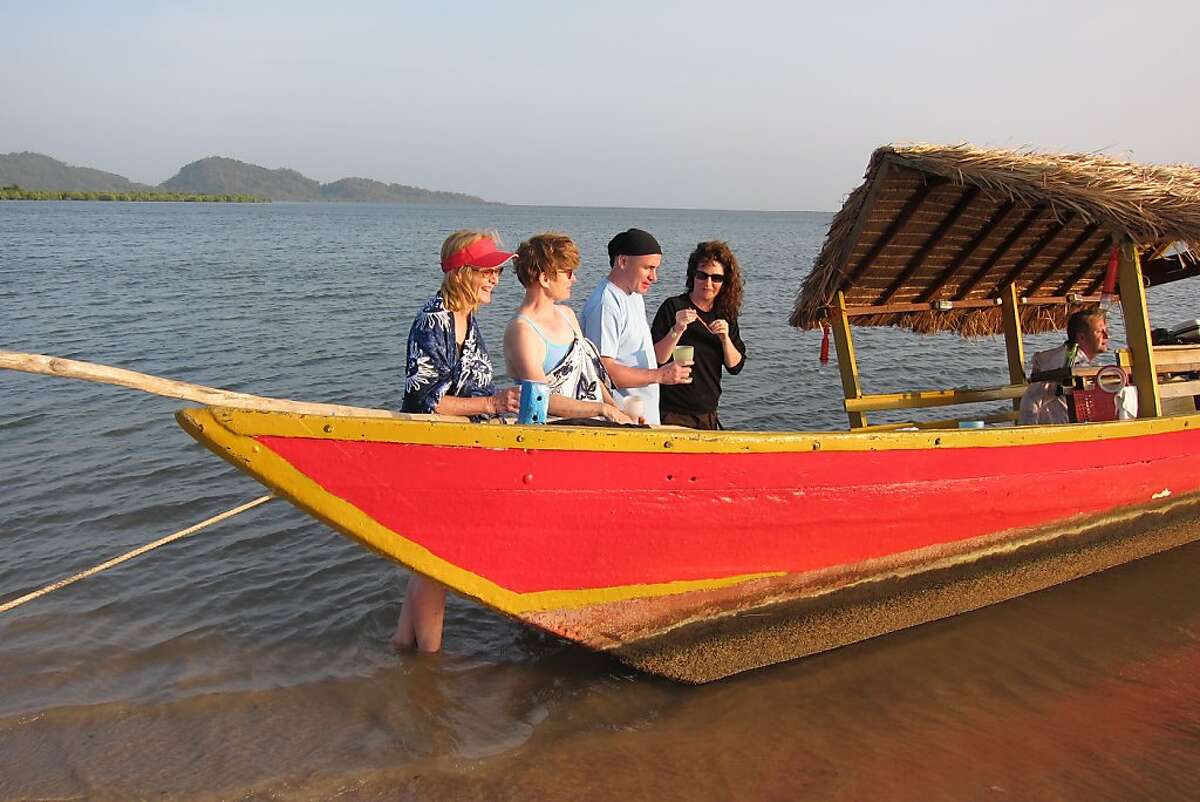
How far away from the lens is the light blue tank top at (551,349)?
→ 13.1 ft

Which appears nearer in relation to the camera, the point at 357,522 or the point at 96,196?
the point at 357,522

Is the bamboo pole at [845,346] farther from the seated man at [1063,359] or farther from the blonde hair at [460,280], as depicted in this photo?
the blonde hair at [460,280]

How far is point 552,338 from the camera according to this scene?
4062 millimetres

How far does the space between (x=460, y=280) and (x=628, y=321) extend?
3.93ft

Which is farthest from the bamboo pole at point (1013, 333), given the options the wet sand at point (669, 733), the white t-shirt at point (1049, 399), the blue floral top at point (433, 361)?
the blue floral top at point (433, 361)

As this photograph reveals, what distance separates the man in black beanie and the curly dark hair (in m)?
0.34

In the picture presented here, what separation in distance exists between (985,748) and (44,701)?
4558 millimetres

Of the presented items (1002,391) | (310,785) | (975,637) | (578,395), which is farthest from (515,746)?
(1002,391)

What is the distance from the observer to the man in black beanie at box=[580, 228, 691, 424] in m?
4.62

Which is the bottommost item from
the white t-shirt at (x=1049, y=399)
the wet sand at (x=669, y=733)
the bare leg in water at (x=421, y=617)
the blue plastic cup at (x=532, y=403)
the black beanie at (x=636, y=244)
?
the wet sand at (x=669, y=733)

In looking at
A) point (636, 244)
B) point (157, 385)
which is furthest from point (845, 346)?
point (157, 385)

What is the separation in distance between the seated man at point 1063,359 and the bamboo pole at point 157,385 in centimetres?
461

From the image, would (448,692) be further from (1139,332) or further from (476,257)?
(1139,332)

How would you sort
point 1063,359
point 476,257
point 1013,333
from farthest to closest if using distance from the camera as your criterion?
point 1013,333 < point 1063,359 < point 476,257
